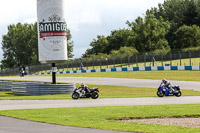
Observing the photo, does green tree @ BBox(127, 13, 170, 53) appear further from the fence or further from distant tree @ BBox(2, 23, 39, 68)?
distant tree @ BBox(2, 23, 39, 68)

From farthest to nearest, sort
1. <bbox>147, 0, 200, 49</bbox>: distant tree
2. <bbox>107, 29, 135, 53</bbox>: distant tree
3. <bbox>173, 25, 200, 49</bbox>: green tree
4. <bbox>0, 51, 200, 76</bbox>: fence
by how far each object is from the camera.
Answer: <bbox>107, 29, 135, 53</bbox>: distant tree
<bbox>147, 0, 200, 49</bbox>: distant tree
<bbox>173, 25, 200, 49</bbox>: green tree
<bbox>0, 51, 200, 76</bbox>: fence

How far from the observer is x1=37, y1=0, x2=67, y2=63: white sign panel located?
33219 millimetres

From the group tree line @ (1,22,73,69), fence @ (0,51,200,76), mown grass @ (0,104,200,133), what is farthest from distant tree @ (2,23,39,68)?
mown grass @ (0,104,200,133)

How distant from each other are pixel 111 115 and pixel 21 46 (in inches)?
5250

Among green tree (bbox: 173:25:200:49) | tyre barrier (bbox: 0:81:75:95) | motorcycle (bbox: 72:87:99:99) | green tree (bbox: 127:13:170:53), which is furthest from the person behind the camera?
green tree (bbox: 127:13:170:53)

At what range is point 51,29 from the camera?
3341cm

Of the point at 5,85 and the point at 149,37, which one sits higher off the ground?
the point at 149,37

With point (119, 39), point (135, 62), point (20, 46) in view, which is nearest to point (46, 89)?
point (135, 62)

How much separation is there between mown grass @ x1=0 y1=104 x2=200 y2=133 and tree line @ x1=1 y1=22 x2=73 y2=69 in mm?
124356

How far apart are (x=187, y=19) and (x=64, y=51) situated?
10109 cm

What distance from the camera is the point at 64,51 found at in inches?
1378

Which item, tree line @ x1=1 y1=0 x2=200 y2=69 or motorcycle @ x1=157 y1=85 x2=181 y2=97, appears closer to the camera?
motorcycle @ x1=157 y1=85 x2=181 y2=97

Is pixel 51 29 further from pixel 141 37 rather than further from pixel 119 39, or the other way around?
pixel 119 39

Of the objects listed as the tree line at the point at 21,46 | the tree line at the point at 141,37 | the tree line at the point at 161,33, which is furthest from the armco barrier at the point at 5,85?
the tree line at the point at 21,46
